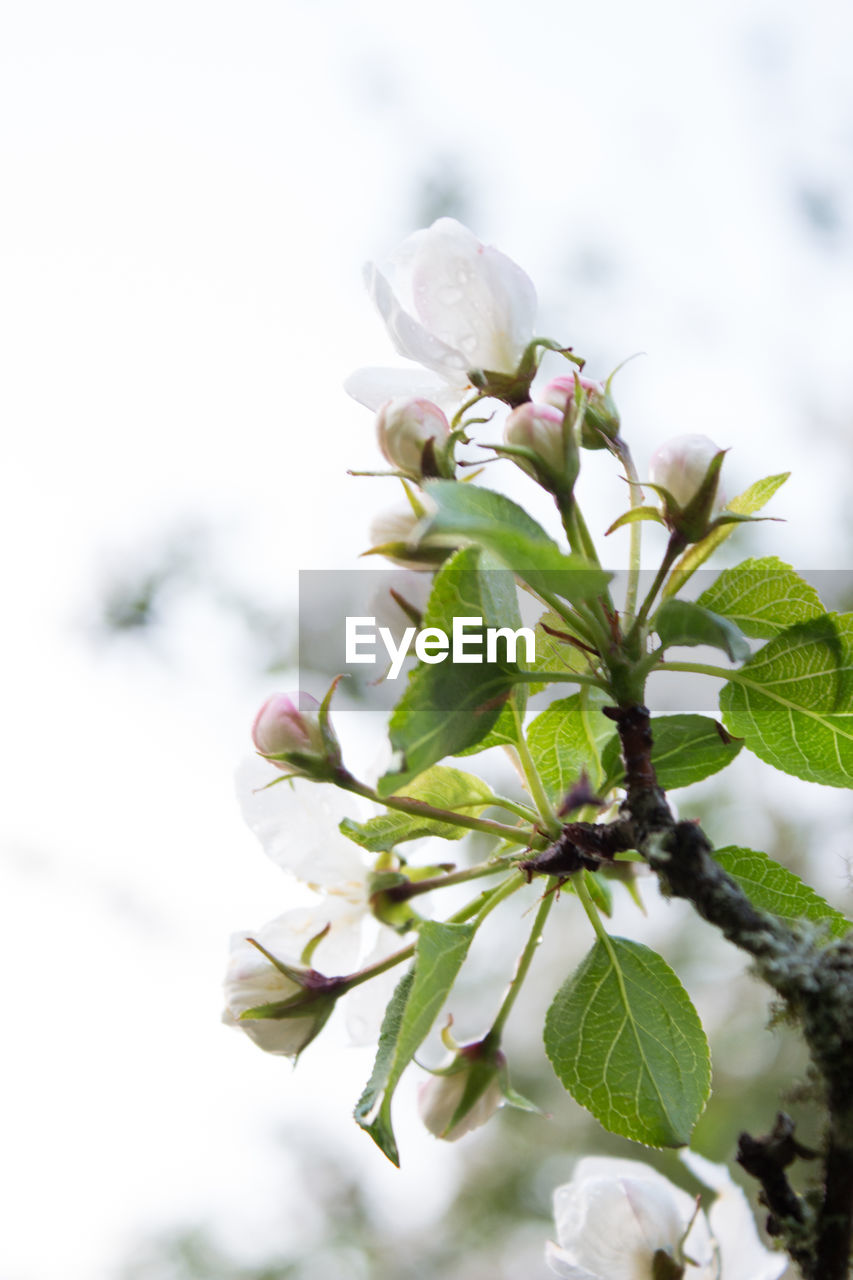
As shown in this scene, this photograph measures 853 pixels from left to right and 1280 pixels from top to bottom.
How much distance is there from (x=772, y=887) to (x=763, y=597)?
0.43 ft

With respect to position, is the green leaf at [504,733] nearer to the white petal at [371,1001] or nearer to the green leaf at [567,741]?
the green leaf at [567,741]

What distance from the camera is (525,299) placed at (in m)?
0.53

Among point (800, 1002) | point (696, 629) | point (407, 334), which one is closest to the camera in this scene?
point (800, 1002)

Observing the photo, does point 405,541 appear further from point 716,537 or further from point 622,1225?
point 622,1225

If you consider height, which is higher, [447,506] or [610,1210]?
[447,506]

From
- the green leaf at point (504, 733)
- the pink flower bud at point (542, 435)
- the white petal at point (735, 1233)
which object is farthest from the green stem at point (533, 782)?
the white petal at point (735, 1233)

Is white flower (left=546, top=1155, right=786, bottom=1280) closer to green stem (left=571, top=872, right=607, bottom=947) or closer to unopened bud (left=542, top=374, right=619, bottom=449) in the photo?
green stem (left=571, top=872, right=607, bottom=947)

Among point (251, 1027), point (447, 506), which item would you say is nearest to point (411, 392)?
point (447, 506)

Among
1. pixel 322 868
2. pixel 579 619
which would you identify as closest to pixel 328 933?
pixel 322 868

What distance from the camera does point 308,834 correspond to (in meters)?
0.64

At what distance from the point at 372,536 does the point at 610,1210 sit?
0.36 meters

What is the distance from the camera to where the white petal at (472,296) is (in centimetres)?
53

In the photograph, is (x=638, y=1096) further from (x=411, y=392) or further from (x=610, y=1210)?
(x=411, y=392)

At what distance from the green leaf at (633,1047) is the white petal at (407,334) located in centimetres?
28
